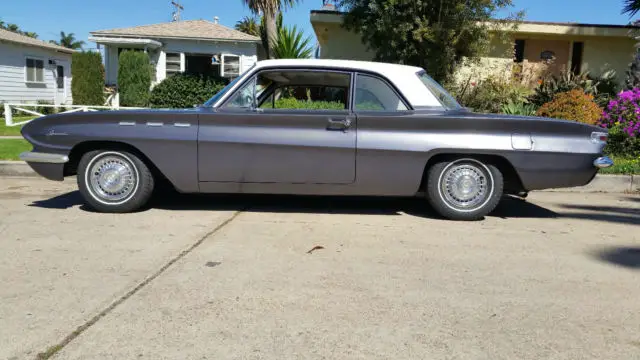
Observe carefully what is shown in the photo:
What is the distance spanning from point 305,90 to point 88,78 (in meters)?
16.4

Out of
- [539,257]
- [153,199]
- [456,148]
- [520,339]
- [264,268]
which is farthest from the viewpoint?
[153,199]

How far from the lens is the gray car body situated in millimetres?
4918

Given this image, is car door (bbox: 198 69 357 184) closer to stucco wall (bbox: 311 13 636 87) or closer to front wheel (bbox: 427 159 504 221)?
front wheel (bbox: 427 159 504 221)

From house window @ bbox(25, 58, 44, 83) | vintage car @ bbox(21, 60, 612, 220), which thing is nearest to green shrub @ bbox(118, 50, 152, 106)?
house window @ bbox(25, 58, 44, 83)

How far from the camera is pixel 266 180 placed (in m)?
5.02

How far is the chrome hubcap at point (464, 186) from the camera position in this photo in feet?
16.8

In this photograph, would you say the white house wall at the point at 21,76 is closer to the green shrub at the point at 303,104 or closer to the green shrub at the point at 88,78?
the green shrub at the point at 88,78

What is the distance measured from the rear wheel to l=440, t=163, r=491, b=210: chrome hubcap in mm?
2893

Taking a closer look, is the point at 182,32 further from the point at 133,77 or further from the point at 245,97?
A: the point at 245,97

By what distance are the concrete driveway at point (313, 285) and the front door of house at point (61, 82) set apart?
72.1ft

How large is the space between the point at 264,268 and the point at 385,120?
202cm

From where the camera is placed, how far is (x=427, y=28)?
11398 mm

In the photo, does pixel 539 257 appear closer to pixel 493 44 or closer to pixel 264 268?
pixel 264 268

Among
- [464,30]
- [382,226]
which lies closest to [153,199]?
[382,226]
